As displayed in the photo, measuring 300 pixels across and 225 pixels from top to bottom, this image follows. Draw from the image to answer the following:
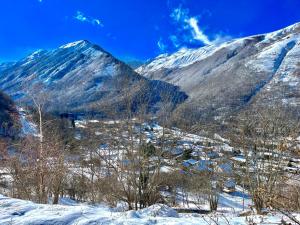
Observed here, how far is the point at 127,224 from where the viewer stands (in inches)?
365

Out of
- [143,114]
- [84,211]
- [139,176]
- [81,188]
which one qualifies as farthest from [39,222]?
[81,188]

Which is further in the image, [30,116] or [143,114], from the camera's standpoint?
[30,116]

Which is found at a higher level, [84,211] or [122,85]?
[122,85]

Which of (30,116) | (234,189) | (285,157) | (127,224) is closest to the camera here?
(127,224)

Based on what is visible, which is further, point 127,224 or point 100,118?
point 100,118

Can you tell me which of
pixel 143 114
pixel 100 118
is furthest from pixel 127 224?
pixel 100 118

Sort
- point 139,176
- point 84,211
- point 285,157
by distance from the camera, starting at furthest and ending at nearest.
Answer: point 285,157 → point 139,176 → point 84,211

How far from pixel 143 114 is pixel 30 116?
1026cm

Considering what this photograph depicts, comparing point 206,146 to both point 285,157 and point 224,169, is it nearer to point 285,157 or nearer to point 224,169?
point 224,169

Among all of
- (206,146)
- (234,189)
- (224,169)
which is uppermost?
(206,146)

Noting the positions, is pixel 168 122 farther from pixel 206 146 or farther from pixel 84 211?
pixel 206 146

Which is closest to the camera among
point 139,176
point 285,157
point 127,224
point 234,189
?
point 127,224

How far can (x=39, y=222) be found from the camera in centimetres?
929

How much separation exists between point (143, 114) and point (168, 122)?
1.54 m
